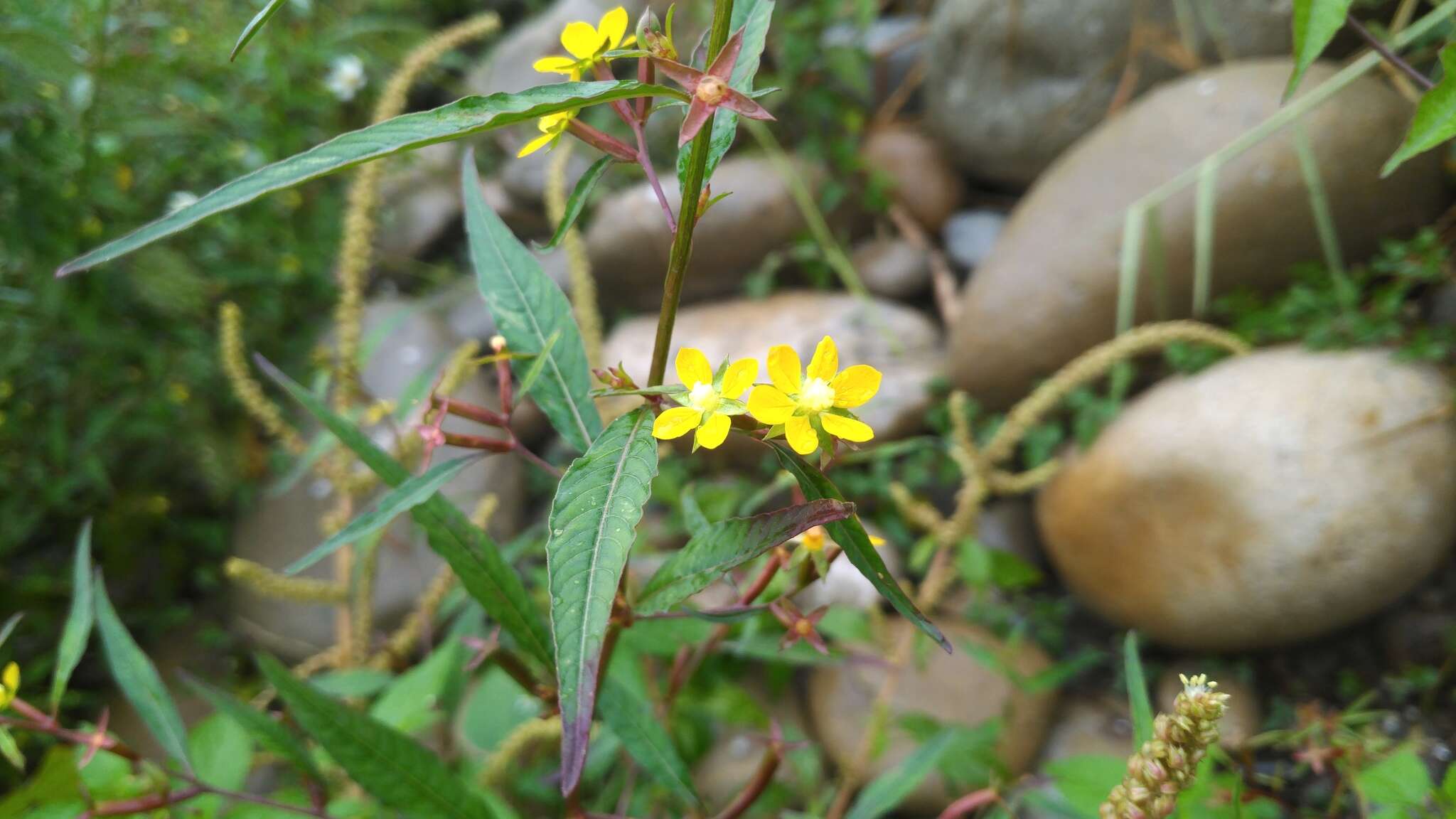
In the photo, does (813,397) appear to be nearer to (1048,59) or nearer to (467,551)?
(467,551)

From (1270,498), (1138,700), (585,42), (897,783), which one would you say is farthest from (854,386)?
(1270,498)

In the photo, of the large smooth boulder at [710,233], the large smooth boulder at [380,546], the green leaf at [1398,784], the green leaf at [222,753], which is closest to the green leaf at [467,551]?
the green leaf at [222,753]

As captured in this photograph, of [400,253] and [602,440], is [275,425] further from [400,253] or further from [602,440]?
[400,253]

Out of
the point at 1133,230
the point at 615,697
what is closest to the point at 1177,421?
the point at 1133,230

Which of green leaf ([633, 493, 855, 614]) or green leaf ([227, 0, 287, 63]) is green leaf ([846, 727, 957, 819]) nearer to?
green leaf ([633, 493, 855, 614])

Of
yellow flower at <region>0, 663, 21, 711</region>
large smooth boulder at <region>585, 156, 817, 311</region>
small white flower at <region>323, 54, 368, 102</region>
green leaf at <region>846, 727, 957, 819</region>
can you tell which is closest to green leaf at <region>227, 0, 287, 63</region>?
yellow flower at <region>0, 663, 21, 711</region>
